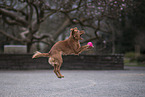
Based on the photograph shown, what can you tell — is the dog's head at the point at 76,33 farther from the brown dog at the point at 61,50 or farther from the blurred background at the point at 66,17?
the blurred background at the point at 66,17

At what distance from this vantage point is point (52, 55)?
3.84 m

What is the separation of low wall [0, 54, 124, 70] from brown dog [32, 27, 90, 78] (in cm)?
1218

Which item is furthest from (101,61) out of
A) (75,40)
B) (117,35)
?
(117,35)

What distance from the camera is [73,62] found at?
16234 millimetres

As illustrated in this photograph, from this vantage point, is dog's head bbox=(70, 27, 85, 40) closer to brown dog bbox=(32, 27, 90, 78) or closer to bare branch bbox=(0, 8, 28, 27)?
brown dog bbox=(32, 27, 90, 78)

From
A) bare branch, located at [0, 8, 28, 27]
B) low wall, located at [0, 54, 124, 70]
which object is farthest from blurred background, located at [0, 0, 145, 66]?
low wall, located at [0, 54, 124, 70]

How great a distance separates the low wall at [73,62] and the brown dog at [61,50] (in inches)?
480

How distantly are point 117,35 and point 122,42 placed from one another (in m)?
2.55

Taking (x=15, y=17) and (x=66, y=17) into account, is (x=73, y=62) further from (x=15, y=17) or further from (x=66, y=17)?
(x=15, y=17)

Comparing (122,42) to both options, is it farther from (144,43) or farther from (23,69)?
(23,69)

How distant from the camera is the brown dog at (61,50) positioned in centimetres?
382

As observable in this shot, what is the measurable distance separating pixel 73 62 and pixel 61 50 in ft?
40.8

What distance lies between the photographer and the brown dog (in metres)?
3.82

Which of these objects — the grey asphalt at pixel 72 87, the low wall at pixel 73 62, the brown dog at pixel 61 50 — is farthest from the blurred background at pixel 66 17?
the brown dog at pixel 61 50
